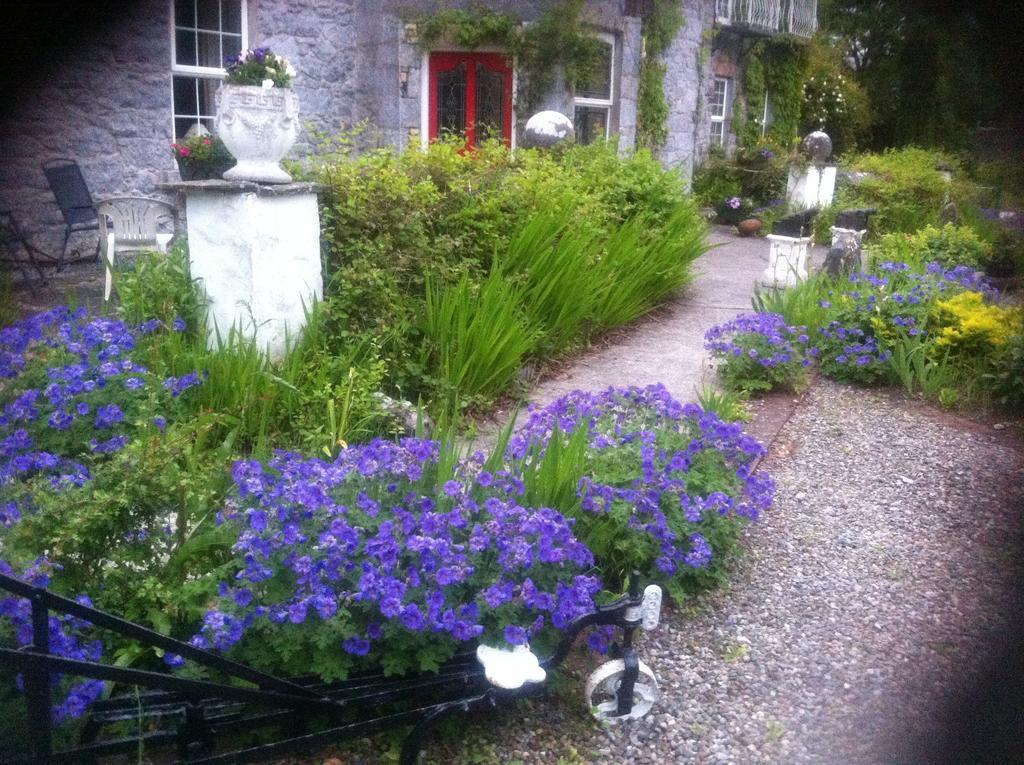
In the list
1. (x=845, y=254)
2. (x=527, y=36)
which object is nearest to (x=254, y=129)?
(x=845, y=254)

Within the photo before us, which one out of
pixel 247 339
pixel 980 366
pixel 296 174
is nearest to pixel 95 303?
pixel 296 174

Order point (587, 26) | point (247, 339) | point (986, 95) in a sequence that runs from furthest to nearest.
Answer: point (587, 26)
point (247, 339)
point (986, 95)

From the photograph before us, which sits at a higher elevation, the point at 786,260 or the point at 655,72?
the point at 655,72

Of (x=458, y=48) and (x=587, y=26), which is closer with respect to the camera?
(x=458, y=48)

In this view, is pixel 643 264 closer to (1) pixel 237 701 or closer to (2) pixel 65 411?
(2) pixel 65 411

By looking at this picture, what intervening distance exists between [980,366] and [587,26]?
7570mm

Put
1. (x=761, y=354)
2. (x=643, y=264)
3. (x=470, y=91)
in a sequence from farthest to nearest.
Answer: (x=470, y=91) < (x=643, y=264) < (x=761, y=354)

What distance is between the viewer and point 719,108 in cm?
1453

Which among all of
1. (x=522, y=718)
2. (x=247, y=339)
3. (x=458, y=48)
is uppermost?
(x=458, y=48)

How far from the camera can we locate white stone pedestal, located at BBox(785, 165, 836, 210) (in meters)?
10.7

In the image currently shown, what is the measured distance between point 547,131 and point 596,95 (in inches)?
132

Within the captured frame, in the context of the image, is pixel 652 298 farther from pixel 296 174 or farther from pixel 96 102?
pixel 96 102

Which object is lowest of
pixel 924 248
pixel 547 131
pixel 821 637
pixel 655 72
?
pixel 821 637

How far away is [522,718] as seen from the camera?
2.27 metres
